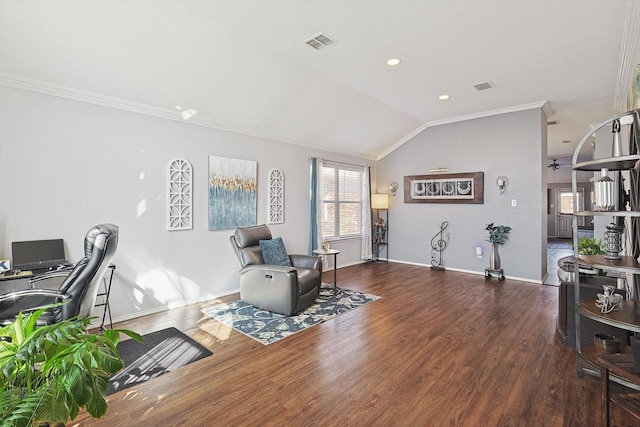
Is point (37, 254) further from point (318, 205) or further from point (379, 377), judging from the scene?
point (318, 205)

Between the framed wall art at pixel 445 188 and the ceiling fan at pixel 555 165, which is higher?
the ceiling fan at pixel 555 165

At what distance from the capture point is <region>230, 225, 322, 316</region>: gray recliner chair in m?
3.74

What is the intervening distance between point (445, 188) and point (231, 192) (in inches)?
170

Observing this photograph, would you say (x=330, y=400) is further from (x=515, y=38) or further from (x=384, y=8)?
(x=515, y=38)

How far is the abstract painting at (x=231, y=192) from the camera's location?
4520mm

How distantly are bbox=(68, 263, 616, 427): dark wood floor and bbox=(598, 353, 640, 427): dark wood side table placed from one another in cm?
38

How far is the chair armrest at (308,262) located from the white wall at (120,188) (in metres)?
1.01

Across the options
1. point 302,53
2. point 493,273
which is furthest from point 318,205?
point 493,273

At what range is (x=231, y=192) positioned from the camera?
4742 mm

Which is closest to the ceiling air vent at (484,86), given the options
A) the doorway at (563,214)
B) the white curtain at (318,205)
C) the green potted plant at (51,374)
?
the white curtain at (318,205)

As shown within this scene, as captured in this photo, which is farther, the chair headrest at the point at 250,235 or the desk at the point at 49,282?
the chair headrest at the point at 250,235

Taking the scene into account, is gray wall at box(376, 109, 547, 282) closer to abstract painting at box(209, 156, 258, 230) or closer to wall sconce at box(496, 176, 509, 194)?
wall sconce at box(496, 176, 509, 194)

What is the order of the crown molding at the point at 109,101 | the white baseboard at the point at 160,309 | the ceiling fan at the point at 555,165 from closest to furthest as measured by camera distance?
the crown molding at the point at 109,101, the white baseboard at the point at 160,309, the ceiling fan at the point at 555,165

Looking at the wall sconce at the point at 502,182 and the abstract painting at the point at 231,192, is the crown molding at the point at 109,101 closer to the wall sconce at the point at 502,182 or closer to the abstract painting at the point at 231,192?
the abstract painting at the point at 231,192
